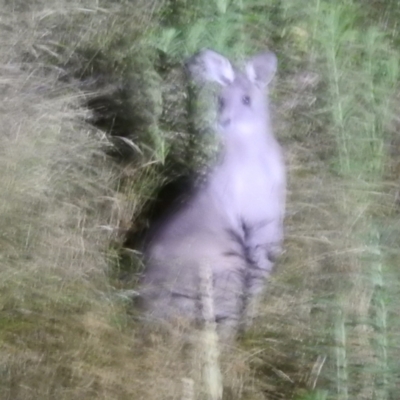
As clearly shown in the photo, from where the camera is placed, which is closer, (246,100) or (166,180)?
(246,100)

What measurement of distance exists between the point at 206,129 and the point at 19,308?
0.63m

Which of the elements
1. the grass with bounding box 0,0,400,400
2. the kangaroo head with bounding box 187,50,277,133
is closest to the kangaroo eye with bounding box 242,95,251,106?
the kangaroo head with bounding box 187,50,277,133

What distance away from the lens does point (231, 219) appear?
5.41 ft

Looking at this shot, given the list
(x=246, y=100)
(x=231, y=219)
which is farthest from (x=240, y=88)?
(x=231, y=219)

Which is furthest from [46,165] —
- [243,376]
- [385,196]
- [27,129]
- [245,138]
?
[385,196]

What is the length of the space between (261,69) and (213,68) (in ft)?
0.35

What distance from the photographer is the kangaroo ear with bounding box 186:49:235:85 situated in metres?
1.70

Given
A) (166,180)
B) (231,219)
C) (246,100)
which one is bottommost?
(231,219)

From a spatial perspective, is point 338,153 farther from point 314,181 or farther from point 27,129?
point 27,129

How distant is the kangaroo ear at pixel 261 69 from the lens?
1.71 m

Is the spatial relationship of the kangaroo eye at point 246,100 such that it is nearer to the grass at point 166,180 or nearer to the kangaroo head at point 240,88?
the kangaroo head at point 240,88

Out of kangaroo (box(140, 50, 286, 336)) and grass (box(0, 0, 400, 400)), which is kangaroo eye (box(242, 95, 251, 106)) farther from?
grass (box(0, 0, 400, 400))

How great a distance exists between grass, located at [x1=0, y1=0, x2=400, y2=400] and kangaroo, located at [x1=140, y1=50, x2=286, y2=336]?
0.08 metres

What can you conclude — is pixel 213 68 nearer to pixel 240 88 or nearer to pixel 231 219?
pixel 240 88
